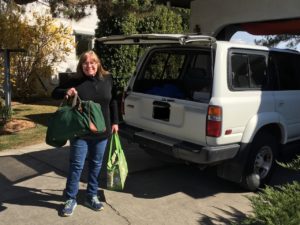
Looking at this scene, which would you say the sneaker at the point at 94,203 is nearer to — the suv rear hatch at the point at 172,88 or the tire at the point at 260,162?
the suv rear hatch at the point at 172,88

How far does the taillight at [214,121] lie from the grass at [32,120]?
4.12 metres

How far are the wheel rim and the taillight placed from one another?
924 millimetres

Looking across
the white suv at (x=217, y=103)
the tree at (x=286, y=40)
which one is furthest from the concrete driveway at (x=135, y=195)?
the tree at (x=286, y=40)

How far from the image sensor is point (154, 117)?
5480 mm

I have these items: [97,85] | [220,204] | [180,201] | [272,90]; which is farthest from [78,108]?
[272,90]

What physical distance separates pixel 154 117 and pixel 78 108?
137cm

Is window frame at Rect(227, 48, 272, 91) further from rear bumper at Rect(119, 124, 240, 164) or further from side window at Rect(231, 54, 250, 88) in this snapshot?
rear bumper at Rect(119, 124, 240, 164)

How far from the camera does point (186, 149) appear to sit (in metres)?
4.84

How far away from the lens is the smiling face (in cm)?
443

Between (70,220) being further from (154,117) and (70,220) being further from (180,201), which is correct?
(154,117)

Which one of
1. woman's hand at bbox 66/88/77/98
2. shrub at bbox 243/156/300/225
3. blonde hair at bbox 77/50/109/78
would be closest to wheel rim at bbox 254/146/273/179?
shrub at bbox 243/156/300/225

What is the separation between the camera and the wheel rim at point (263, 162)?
535 cm

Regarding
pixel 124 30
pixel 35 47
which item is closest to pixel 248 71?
pixel 124 30

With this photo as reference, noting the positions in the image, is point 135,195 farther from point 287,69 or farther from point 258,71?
point 287,69
